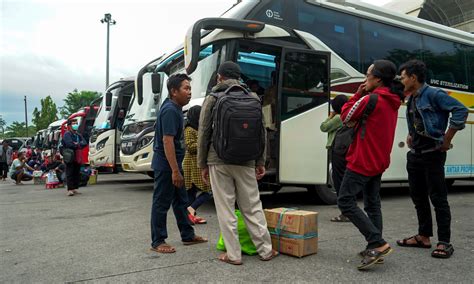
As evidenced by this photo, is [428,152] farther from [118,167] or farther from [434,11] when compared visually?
[434,11]

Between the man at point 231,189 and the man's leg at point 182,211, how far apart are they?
627mm

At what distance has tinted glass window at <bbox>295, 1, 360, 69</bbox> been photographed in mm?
7164

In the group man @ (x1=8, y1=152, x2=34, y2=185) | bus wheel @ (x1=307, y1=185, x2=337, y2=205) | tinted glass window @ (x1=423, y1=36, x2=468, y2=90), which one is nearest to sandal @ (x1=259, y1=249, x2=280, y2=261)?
bus wheel @ (x1=307, y1=185, x2=337, y2=205)

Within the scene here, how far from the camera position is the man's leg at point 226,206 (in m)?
3.66

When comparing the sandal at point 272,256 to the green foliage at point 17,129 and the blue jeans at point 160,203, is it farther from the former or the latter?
the green foliage at point 17,129

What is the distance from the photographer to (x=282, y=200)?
8156mm

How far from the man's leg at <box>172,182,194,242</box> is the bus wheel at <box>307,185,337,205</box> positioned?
3348 mm

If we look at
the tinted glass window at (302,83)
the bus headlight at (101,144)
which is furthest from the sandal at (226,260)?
the bus headlight at (101,144)

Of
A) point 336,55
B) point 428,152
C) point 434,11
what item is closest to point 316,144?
point 336,55

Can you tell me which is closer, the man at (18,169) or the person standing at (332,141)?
the person standing at (332,141)

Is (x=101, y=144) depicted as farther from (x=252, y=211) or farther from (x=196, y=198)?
(x=252, y=211)

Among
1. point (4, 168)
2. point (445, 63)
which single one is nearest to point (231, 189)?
point (445, 63)

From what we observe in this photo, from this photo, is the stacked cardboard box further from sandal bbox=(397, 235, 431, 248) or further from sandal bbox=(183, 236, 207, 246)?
sandal bbox=(397, 235, 431, 248)

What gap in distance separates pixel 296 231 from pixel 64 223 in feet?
12.2
